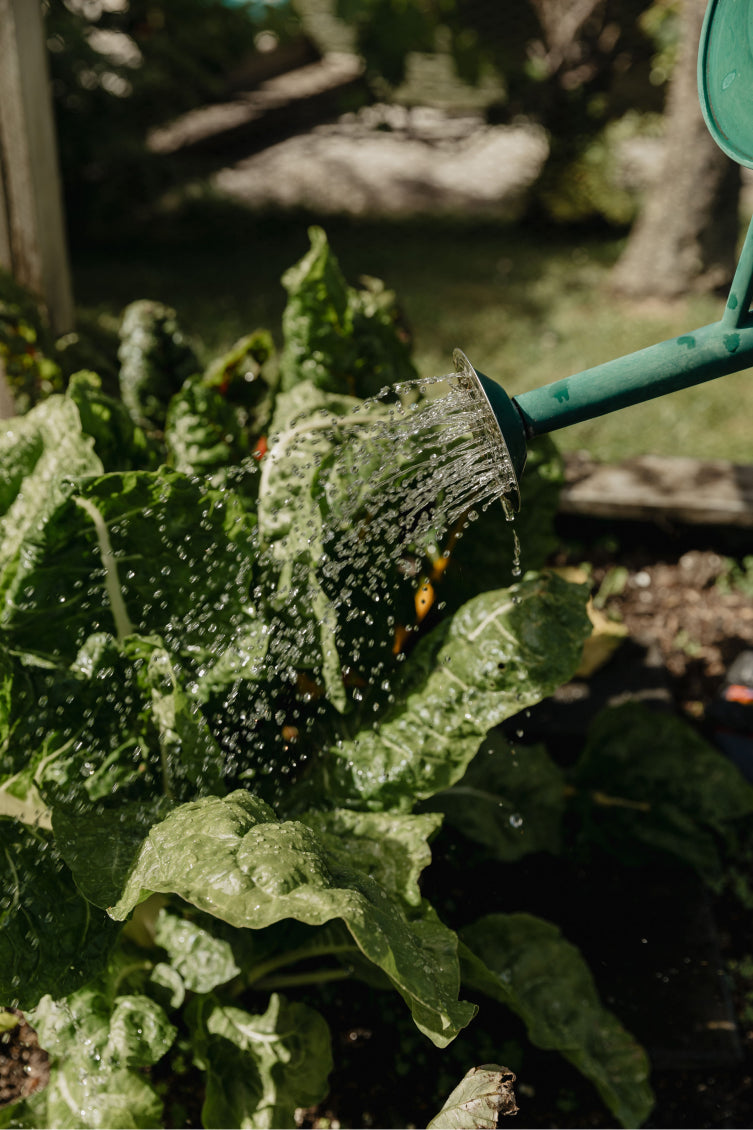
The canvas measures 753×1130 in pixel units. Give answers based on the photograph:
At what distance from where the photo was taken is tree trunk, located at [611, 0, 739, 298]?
4.98 metres

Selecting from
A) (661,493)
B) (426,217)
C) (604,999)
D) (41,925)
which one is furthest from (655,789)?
(426,217)

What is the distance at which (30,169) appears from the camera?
2711 mm

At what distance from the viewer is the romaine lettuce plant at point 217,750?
144cm

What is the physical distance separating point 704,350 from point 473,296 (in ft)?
15.9

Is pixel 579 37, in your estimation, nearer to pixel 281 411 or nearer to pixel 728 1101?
pixel 281 411

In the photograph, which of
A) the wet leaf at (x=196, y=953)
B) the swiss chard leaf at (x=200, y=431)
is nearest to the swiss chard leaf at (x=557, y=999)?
the wet leaf at (x=196, y=953)

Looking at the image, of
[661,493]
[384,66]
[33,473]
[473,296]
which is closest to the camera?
[33,473]

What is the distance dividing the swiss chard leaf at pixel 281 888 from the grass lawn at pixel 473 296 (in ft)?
9.41

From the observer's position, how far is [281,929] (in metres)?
1.72

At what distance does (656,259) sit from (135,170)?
3337 millimetres

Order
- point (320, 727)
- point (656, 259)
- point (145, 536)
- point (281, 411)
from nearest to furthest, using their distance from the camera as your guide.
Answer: point (145, 536), point (320, 727), point (281, 411), point (656, 259)

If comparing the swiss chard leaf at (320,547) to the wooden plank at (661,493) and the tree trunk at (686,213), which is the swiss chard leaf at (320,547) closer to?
the wooden plank at (661,493)

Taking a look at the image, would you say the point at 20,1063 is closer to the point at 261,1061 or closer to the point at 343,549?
the point at 261,1061

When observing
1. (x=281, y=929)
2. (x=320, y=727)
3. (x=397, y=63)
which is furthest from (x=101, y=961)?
(x=397, y=63)
